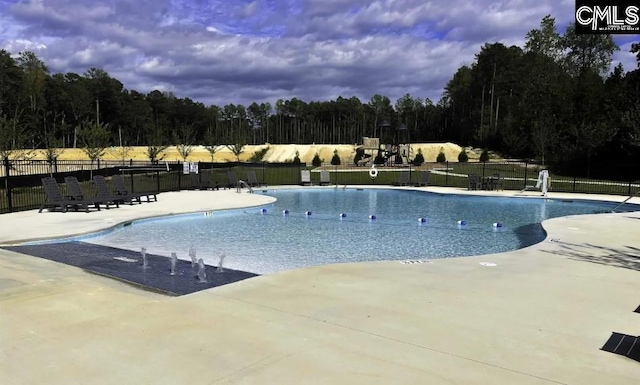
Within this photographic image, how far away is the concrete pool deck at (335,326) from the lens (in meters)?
3.34

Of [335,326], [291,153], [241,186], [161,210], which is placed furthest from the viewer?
[291,153]

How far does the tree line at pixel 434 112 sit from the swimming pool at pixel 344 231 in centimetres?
1332

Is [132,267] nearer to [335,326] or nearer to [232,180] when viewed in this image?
[335,326]

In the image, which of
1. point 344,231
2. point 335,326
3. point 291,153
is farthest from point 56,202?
point 291,153

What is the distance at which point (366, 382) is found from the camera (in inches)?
125

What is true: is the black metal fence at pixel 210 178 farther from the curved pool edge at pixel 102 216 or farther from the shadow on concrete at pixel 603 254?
the shadow on concrete at pixel 603 254

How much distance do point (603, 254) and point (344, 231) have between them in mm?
5830

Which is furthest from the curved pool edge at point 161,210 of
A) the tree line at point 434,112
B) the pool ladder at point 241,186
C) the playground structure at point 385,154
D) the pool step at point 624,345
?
the playground structure at point 385,154

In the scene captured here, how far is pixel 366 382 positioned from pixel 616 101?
3760 cm

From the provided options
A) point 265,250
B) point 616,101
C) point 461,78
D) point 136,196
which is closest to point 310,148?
point 461,78

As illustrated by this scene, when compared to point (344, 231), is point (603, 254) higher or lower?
higher

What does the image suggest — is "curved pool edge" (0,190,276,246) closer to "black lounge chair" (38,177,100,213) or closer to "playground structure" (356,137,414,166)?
"black lounge chair" (38,177,100,213)

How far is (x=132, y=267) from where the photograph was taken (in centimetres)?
693

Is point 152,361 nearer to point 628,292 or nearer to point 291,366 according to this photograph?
point 291,366
